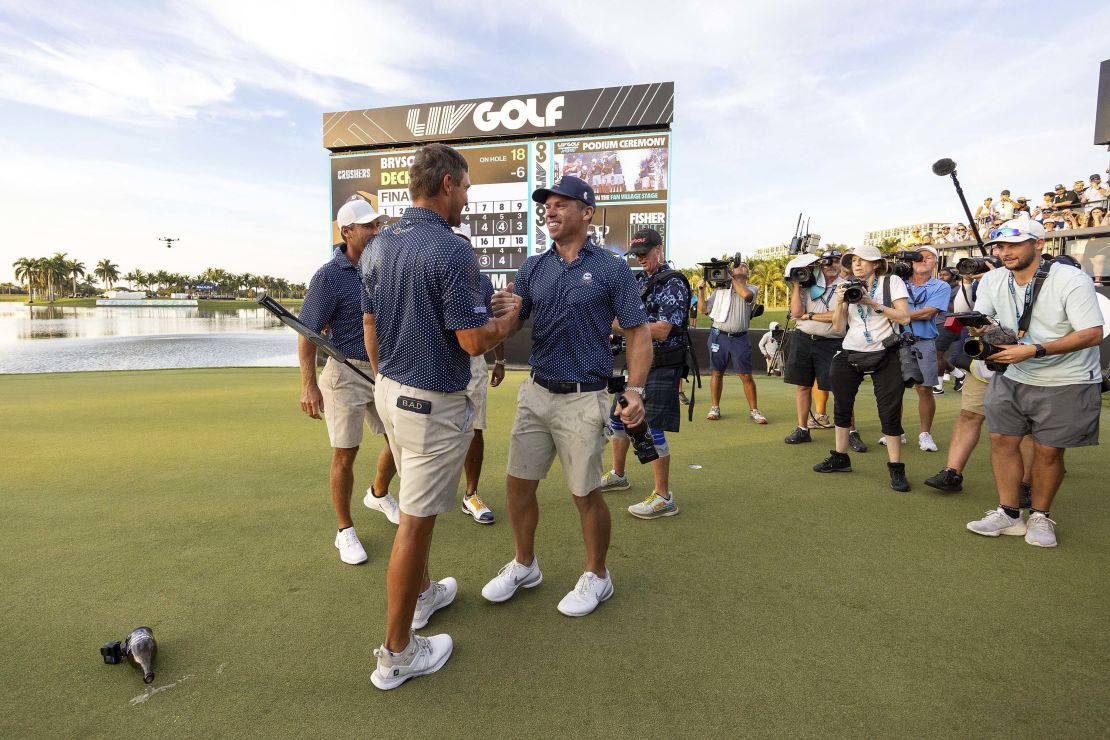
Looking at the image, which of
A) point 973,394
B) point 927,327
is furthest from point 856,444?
point 973,394

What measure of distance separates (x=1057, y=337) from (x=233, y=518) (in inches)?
208

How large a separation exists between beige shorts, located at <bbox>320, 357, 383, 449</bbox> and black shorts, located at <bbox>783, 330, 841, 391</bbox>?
441 cm

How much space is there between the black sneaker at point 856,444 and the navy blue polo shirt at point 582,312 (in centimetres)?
427

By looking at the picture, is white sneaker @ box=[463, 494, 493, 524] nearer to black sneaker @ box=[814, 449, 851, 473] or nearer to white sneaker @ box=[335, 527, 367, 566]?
white sneaker @ box=[335, 527, 367, 566]

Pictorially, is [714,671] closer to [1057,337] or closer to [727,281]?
[1057,337]

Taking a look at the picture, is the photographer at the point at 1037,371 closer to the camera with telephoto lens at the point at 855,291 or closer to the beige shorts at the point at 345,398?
the camera with telephoto lens at the point at 855,291

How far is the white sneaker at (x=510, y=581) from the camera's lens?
2.88m

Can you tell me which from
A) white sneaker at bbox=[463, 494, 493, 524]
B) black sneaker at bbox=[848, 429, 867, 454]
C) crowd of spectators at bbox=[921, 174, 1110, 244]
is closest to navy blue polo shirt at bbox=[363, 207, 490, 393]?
white sneaker at bbox=[463, 494, 493, 524]

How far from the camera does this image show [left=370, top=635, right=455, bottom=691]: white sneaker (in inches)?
86.8

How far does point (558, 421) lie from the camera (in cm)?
270

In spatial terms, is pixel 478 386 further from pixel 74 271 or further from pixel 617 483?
pixel 74 271

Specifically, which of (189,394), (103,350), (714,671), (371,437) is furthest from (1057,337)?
(103,350)

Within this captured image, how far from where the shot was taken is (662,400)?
4.11 metres

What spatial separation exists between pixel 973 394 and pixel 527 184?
42.0 feet
